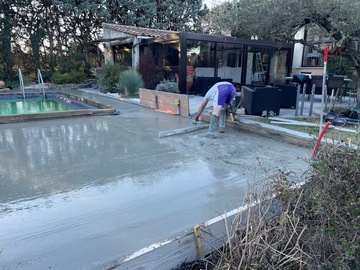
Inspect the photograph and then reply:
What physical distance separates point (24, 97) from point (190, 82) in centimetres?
692

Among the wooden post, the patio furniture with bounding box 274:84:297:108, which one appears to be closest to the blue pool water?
the patio furniture with bounding box 274:84:297:108

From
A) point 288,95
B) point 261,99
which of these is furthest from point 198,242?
point 288,95

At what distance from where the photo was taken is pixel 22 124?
6.48 meters

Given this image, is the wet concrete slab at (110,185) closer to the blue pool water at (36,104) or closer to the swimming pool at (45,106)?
the swimming pool at (45,106)

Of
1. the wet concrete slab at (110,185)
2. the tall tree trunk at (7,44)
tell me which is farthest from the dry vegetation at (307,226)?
the tall tree trunk at (7,44)

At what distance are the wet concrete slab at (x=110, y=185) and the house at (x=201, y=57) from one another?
543cm

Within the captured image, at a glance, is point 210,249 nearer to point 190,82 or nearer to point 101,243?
point 101,243

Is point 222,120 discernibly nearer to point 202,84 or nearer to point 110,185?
point 110,185

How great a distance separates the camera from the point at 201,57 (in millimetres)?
11898

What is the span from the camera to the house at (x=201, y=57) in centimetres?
1071

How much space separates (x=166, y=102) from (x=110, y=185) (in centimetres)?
502

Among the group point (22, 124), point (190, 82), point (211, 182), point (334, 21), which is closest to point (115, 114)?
point (22, 124)

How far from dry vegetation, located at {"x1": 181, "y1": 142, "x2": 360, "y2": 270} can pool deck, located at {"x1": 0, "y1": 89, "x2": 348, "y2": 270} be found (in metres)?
0.26

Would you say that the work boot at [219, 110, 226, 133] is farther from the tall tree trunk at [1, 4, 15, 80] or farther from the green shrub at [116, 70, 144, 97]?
the tall tree trunk at [1, 4, 15, 80]
